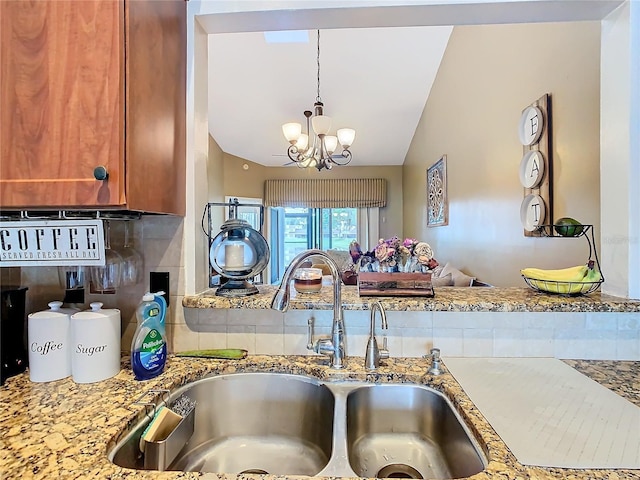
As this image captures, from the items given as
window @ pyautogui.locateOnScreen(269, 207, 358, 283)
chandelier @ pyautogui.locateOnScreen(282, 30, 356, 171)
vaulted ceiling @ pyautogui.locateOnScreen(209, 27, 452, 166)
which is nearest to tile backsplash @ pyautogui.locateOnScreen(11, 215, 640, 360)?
chandelier @ pyautogui.locateOnScreen(282, 30, 356, 171)

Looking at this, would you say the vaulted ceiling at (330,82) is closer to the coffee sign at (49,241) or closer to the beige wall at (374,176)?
the beige wall at (374,176)

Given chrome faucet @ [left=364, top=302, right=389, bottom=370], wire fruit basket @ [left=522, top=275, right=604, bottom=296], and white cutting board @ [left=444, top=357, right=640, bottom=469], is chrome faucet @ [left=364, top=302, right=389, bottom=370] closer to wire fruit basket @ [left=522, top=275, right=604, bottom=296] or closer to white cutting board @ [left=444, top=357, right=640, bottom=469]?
white cutting board @ [left=444, top=357, right=640, bottom=469]

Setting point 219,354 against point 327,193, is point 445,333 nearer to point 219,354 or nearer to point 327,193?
point 219,354

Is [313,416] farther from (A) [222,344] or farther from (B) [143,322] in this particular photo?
(B) [143,322]

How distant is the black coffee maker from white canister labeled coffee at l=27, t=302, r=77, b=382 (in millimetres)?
64

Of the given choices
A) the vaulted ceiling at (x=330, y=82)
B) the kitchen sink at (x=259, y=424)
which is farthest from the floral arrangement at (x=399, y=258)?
the vaulted ceiling at (x=330, y=82)

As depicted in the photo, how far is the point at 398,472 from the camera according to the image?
2.86 feet

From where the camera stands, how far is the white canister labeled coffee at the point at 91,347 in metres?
0.89

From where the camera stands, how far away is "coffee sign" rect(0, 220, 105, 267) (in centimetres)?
93

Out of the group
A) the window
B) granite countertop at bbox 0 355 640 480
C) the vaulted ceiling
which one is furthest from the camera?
the window

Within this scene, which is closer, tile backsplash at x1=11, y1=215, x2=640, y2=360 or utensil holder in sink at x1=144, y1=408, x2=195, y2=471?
utensil holder in sink at x1=144, y1=408, x2=195, y2=471

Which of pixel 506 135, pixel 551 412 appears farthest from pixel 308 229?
pixel 551 412

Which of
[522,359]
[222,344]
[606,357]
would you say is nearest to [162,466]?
[222,344]

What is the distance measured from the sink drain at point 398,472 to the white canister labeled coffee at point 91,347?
31.2 inches
